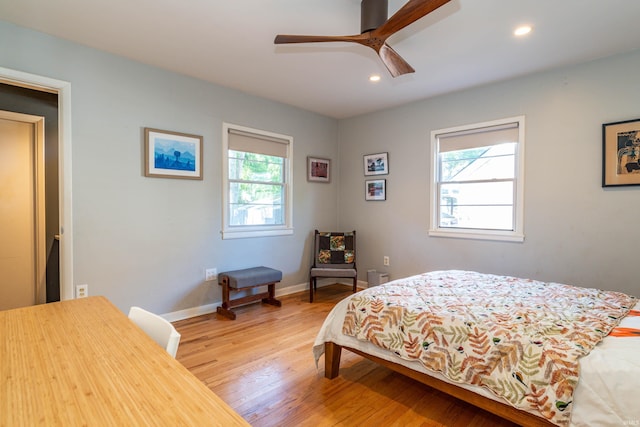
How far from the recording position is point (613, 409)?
3.91 feet

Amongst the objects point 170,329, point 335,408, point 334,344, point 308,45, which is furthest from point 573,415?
point 308,45

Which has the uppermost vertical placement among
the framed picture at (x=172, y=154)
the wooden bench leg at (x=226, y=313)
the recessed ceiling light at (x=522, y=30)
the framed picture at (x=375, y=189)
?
the recessed ceiling light at (x=522, y=30)

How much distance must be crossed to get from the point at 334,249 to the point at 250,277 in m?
1.37

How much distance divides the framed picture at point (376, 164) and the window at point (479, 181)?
25.8 inches

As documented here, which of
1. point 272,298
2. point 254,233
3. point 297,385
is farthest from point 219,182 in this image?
point 297,385

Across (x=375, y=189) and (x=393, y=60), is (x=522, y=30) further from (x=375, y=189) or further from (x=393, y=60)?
(x=375, y=189)

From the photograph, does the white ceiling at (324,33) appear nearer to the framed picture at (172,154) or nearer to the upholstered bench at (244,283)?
the framed picture at (172,154)

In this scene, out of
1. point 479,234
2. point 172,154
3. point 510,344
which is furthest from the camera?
point 479,234

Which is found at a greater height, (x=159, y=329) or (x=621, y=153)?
(x=621, y=153)

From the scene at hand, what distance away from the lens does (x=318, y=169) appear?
4609 millimetres

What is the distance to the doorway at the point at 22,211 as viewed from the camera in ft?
10.5

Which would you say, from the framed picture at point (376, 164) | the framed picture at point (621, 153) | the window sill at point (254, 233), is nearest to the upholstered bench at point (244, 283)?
the window sill at point (254, 233)

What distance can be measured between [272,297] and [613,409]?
307cm

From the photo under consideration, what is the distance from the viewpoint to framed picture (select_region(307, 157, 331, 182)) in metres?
4.49
